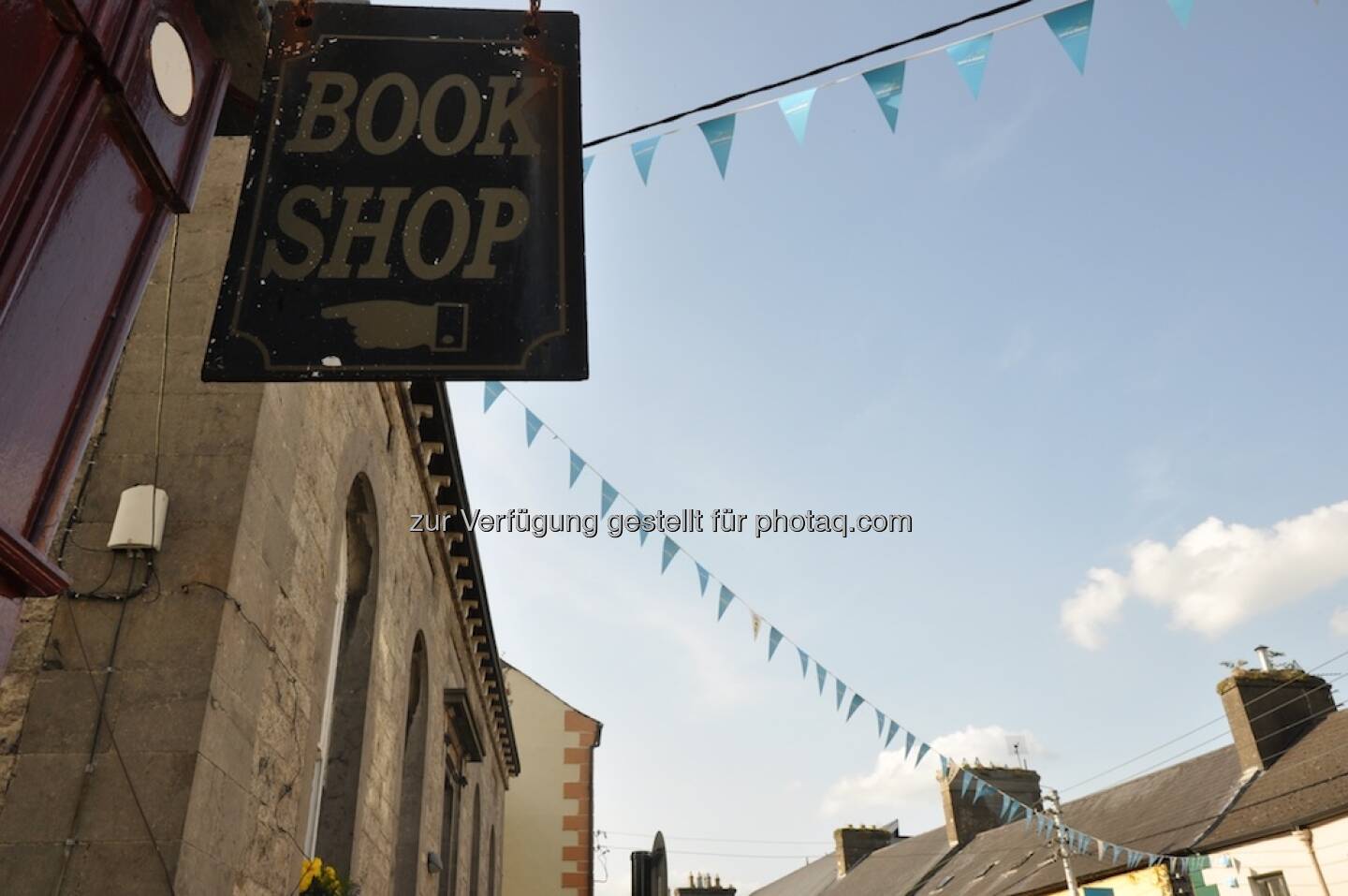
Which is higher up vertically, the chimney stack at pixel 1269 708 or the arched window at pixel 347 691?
the chimney stack at pixel 1269 708

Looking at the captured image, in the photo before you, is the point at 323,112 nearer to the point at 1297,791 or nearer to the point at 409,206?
the point at 409,206

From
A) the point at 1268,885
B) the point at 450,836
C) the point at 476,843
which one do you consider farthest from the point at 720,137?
the point at 1268,885

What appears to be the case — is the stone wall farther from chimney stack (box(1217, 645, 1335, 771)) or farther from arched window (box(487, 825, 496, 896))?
chimney stack (box(1217, 645, 1335, 771))

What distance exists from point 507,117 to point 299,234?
0.80 meters

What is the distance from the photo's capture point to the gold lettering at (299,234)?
2.91 metres

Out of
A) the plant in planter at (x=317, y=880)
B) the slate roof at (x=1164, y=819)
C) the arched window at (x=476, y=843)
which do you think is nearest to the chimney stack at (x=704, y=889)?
the slate roof at (x=1164, y=819)

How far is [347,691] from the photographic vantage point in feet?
20.8

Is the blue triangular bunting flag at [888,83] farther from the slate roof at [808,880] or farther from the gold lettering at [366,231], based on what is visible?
the slate roof at [808,880]

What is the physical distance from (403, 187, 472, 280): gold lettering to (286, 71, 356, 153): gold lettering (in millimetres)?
401

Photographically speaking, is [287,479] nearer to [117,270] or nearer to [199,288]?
[199,288]

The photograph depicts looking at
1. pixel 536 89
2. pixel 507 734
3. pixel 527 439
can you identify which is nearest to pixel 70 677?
pixel 536 89

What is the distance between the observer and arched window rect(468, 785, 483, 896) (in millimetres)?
13281

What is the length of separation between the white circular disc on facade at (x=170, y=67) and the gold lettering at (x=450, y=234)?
31.8 inches

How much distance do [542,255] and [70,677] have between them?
2353 mm
